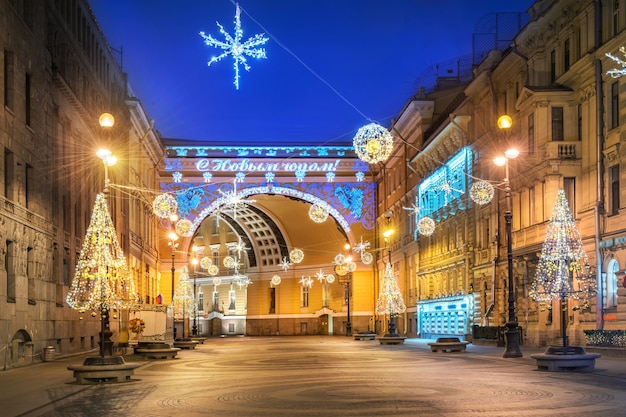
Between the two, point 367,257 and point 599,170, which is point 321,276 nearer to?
point 367,257

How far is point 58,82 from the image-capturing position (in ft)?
114

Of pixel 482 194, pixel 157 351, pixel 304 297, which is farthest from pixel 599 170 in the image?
pixel 304 297

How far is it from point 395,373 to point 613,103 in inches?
629

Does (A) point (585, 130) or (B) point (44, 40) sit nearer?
(B) point (44, 40)

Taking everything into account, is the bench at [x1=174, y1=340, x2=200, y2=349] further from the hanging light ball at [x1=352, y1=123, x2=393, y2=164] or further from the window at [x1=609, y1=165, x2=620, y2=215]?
the window at [x1=609, y1=165, x2=620, y2=215]

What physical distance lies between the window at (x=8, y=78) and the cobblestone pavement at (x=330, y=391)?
27.5 feet

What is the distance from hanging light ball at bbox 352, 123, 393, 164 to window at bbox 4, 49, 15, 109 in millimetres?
11693

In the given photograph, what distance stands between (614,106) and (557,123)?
4803 millimetres

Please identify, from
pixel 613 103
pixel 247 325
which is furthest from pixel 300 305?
pixel 613 103

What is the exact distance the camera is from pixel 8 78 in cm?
2822

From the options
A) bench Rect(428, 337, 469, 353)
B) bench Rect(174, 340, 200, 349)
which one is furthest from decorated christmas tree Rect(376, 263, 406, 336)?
bench Rect(428, 337, 469, 353)

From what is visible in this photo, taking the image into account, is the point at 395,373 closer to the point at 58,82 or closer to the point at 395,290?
the point at 58,82

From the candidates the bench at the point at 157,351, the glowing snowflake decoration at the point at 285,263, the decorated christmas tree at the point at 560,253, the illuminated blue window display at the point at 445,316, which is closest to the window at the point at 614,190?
the decorated christmas tree at the point at 560,253

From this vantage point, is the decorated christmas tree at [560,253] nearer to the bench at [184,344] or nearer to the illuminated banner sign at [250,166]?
the bench at [184,344]
